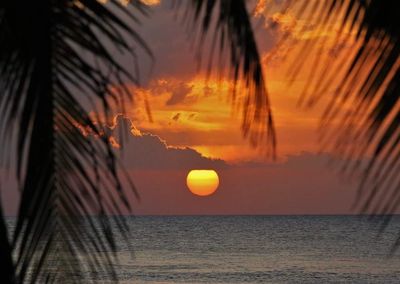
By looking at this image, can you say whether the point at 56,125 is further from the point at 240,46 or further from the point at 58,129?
the point at 240,46

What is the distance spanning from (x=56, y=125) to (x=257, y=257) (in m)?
59.8

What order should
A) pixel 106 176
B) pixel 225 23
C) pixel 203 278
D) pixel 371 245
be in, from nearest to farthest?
pixel 225 23 → pixel 106 176 → pixel 203 278 → pixel 371 245

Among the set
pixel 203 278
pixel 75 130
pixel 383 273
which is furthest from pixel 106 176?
pixel 383 273

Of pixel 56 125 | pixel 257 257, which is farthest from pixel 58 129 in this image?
pixel 257 257

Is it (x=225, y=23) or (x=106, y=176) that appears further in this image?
(x=106, y=176)

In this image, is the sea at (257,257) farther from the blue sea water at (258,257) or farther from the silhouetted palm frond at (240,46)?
the silhouetted palm frond at (240,46)

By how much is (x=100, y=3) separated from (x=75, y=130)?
320 mm

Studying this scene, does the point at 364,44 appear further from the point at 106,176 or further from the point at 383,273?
the point at 383,273

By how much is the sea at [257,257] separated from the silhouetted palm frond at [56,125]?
27325 mm

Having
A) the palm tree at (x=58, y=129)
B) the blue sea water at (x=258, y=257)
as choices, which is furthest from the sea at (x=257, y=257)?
the palm tree at (x=58, y=129)

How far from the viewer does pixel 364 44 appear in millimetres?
1368

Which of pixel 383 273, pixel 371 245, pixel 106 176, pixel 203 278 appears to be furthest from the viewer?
pixel 371 245

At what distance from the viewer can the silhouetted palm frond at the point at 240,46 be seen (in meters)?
1.71

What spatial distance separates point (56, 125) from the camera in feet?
6.92
